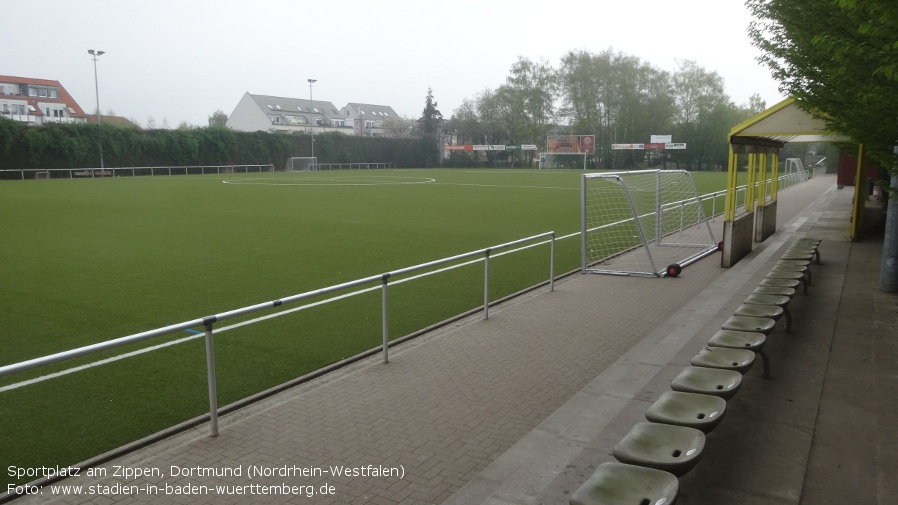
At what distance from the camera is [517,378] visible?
648cm

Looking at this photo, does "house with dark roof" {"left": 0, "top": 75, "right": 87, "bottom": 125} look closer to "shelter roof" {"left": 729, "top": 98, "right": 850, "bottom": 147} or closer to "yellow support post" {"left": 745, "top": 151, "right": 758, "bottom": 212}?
"yellow support post" {"left": 745, "top": 151, "right": 758, "bottom": 212}

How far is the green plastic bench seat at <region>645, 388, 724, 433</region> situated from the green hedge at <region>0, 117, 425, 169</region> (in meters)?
53.1

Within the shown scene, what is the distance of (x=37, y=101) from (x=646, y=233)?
10784cm

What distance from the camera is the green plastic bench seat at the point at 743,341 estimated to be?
19.6ft

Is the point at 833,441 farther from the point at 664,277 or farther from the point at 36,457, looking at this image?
the point at 664,277

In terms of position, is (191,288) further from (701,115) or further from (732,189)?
(701,115)

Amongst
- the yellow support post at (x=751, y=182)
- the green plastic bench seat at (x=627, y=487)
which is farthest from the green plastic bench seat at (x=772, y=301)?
the yellow support post at (x=751, y=182)

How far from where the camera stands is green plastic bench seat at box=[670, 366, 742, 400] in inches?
193

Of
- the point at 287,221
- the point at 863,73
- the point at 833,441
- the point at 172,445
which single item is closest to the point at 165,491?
the point at 172,445

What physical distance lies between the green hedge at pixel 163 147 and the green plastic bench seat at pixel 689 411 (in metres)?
53.1

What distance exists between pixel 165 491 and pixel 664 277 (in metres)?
9.51

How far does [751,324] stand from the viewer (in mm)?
6621

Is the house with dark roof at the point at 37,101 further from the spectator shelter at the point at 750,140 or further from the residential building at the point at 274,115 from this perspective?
the spectator shelter at the point at 750,140

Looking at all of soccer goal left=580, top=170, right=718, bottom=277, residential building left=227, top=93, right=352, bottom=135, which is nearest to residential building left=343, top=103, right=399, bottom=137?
residential building left=227, top=93, right=352, bottom=135
